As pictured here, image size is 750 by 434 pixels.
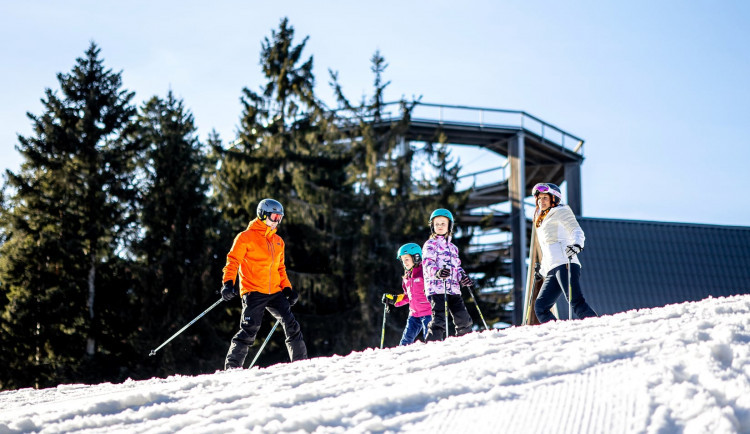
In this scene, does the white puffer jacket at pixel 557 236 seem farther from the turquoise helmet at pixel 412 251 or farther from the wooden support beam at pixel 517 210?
the wooden support beam at pixel 517 210

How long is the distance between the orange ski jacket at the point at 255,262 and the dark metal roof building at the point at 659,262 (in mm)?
20035

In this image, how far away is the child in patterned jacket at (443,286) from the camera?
8.62m

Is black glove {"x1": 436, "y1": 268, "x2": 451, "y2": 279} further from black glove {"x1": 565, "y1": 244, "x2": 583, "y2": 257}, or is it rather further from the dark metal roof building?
the dark metal roof building

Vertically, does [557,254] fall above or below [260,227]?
below

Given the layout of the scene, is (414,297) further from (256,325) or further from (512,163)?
(512,163)

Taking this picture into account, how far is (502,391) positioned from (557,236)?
152 inches

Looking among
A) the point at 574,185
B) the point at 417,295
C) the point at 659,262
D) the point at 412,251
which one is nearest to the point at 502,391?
the point at 417,295

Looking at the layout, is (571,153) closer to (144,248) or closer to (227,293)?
(144,248)

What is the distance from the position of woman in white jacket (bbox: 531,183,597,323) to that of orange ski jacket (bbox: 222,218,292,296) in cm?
245

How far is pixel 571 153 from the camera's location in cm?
3366

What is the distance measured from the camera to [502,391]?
171 inches

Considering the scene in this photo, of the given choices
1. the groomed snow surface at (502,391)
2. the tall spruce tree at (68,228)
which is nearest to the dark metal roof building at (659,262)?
the tall spruce tree at (68,228)

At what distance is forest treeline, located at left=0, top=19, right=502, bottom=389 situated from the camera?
24.7m

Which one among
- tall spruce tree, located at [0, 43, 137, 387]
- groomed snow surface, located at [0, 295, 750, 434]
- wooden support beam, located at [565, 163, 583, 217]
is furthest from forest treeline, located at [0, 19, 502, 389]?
groomed snow surface, located at [0, 295, 750, 434]
